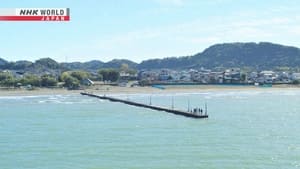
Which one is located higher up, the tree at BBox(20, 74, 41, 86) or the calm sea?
the tree at BBox(20, 74, 41, 86)

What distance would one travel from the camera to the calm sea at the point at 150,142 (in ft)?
84.5

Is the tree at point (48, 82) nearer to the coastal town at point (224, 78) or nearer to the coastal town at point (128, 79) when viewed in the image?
the coastal town at point (128, 79)

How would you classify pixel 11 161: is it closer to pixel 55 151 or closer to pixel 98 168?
pixel 55 151

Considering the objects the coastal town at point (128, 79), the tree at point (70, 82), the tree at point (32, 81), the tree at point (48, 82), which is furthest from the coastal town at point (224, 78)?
the tree at point (32, 81)

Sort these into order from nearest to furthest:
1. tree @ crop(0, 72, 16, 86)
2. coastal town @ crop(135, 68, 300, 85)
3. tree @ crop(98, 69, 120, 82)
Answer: tree @ crop(0, 72, 16, 86) < tree @ crop(98, 69, 120, 82) < coastal town @ crop(135, 68, 300, 85)

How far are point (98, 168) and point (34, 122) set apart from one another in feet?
72.5

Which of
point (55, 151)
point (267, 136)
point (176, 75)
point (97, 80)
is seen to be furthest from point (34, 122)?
point (176, 75)

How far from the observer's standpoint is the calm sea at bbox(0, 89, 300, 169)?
84.5 ft

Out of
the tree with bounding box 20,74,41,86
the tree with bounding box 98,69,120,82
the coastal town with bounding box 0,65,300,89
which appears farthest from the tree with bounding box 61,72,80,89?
the tree with bounding box 98,69,120,82

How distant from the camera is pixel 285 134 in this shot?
116 ft

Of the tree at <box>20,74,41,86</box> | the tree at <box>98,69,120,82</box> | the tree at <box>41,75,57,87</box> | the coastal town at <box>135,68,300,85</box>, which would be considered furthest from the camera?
the coastal town at <box>135,68,300,85</box>

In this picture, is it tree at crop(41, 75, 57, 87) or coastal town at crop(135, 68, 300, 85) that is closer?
tree at crop(41, 75, 57, 87)

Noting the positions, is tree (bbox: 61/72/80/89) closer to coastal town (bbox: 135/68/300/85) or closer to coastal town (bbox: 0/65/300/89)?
coastal town (bbox: 0/65/300/89)

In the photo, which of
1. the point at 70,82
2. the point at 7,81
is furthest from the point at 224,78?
the point at 7,81
